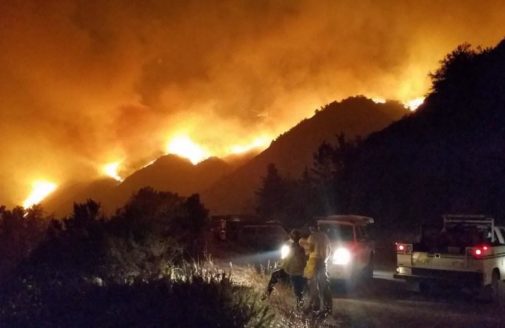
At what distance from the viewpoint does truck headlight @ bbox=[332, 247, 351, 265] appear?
1602cm

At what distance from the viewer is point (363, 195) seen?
35312 millimetres

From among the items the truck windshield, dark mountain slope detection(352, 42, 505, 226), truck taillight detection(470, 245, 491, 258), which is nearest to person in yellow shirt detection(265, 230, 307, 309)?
truck taillight detection(470, 245, 491, 258)

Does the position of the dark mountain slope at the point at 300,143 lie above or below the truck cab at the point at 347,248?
above

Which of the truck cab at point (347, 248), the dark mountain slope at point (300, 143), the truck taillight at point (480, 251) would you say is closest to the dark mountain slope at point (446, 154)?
the truck cab at point (347, 248)

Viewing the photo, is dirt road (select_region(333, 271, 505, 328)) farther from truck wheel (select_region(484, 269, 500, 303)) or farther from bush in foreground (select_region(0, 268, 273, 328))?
bush in foreground (select_region(0, 268, 273, 328))

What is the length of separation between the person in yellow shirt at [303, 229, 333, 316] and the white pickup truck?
4.13 meters

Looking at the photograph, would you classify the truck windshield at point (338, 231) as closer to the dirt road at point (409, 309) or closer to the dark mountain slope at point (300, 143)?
the dirt road at point (409, 309)

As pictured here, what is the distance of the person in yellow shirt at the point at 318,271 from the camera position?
37.6 ft

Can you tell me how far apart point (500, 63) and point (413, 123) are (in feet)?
20.6

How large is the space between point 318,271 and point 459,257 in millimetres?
4484

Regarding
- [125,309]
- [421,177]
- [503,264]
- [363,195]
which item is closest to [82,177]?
[363,195]

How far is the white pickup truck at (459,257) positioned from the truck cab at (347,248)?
4.23 feet

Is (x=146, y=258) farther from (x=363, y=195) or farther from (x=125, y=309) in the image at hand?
(x=363, y=195)

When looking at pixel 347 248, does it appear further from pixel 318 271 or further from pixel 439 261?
pixel 318 271
